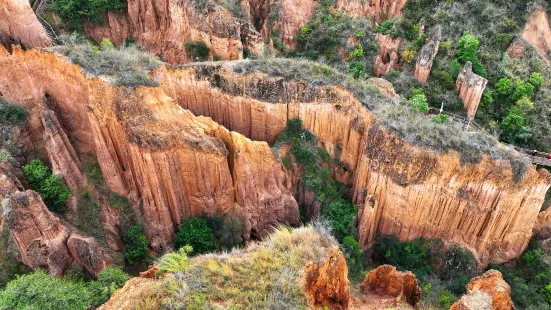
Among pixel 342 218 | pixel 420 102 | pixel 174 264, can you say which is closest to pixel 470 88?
pixel 420 102

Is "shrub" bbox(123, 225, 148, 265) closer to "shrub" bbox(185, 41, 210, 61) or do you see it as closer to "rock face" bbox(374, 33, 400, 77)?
"shrub" bbox(185, 41, 210, 61)

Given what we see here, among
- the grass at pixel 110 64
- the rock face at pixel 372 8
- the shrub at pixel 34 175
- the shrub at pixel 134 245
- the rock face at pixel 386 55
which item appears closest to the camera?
the shrub at pixel 34 175

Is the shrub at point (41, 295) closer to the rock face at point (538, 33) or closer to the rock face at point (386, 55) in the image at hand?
the rock face at point (386, 55)

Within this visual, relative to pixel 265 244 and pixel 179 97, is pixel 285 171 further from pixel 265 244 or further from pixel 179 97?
pixel 265 244

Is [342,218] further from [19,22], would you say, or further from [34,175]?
[19,22]

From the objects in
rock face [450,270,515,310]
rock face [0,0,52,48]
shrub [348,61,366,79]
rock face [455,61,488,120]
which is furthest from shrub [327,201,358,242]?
rock face [0,0,52,48]

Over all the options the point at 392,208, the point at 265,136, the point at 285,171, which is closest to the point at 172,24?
the point at 265,136

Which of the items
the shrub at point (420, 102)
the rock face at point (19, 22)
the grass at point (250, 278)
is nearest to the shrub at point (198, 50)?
the rock face at point (19, 22)
